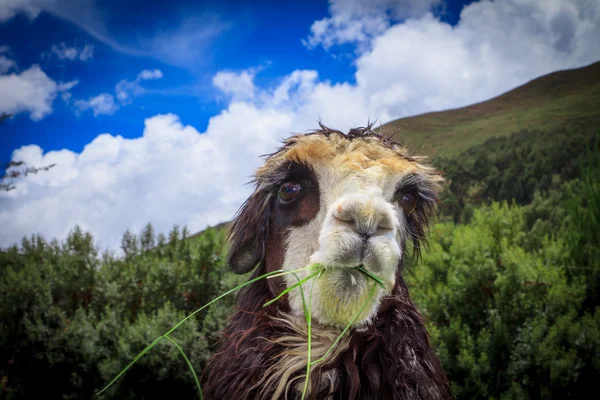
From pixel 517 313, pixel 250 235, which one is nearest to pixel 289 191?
pixel 250 235

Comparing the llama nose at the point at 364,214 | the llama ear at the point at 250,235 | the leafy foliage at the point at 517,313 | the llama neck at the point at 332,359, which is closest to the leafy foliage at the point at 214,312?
the leafy foliage at the point at 517,313

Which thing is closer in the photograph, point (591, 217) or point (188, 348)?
point (188, 348)

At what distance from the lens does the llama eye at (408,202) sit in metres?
2.37

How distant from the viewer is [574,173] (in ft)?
38.8

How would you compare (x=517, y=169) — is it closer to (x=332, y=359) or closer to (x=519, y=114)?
(x=519, y=114)

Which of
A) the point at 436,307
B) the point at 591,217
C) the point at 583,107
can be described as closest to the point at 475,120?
the point at 583,107

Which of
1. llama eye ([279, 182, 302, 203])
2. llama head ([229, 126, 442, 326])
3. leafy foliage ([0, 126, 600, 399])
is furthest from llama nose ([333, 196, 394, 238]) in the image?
leafy foliage ([0, 126, 600, 399])

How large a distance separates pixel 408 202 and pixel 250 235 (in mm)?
1053

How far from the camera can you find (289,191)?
7.41 feet

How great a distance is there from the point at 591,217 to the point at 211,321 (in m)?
5.84

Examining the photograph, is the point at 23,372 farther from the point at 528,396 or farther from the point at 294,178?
the point at 528,396

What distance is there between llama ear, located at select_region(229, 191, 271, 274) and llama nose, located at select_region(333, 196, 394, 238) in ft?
2.69

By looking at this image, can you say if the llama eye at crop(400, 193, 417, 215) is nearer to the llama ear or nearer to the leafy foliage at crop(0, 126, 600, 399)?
the llama ear

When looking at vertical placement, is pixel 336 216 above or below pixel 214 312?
above
